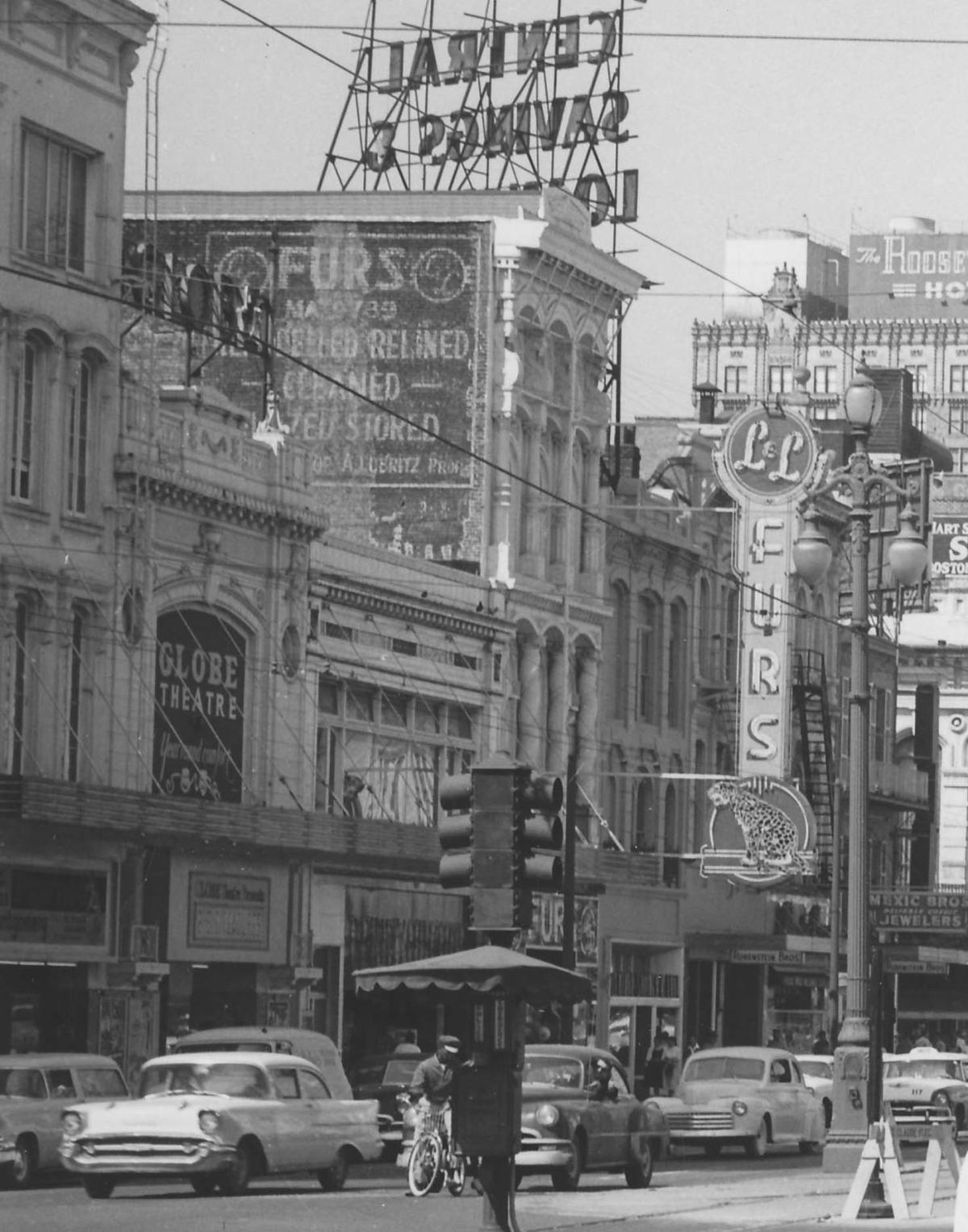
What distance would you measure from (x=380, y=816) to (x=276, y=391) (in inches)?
371

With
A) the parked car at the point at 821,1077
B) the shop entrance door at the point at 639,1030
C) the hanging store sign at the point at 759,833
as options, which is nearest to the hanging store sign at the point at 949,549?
the shop entrance door at the point at 639,1030

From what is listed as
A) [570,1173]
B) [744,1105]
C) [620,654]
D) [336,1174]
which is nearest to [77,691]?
[744,1105]

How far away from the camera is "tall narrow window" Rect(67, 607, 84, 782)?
45594 mm

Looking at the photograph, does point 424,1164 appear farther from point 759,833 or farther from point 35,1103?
point 759,833

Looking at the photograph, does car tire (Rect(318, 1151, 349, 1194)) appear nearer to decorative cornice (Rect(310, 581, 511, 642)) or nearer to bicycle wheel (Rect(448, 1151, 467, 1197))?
bicycle wheel (Rect(448, 1151, 467, 1197))

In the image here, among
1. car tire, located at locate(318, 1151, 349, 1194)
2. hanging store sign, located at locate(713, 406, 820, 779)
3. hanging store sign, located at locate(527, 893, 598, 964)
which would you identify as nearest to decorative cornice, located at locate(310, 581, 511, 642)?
hanging store sign, located at locate(527, 893, 598, 964)

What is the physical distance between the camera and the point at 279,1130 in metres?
31.7

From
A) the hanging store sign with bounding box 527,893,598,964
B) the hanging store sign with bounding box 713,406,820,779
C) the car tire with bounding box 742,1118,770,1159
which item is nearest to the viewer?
the car tire with bounding box 742,1118,770,1159

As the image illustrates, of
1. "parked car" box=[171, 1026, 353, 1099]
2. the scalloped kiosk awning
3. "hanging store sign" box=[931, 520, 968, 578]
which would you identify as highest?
"hanging store sign" box=[931, 520, 968, 578]

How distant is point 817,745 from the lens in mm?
71625

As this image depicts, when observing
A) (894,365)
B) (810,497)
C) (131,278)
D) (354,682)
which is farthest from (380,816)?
(894,365)

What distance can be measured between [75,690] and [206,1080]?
576 inches

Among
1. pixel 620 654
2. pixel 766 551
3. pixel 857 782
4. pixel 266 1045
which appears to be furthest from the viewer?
pixel 766 551

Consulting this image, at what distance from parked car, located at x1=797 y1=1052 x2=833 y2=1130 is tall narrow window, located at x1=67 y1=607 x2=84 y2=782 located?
12.0 meters
